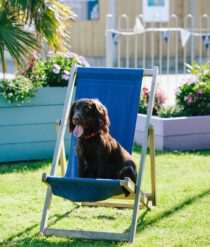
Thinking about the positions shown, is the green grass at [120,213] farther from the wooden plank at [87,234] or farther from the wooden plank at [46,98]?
the wooden plank at [46,98]

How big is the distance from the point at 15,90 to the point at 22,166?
0.83 meters

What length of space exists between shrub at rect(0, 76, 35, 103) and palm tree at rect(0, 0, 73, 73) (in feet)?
0.70

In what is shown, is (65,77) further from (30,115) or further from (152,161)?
(152,161)

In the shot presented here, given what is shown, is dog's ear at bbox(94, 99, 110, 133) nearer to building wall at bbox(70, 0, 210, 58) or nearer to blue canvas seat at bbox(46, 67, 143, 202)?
blue canvas seat at bbox(46, 67, 143, 202)

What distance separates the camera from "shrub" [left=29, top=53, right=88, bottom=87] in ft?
26.7

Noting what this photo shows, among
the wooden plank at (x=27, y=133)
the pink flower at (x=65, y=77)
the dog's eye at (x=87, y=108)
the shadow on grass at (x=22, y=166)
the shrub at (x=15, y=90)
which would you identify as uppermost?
the dog's eye at (x=87, y=108)

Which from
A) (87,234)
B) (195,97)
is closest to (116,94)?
(87,234)

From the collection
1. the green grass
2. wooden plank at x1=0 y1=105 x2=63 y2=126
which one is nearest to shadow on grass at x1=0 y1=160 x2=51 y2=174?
the green grass

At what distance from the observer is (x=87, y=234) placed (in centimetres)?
516

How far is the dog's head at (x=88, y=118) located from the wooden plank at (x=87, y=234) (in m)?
0.73

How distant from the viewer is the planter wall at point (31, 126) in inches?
312

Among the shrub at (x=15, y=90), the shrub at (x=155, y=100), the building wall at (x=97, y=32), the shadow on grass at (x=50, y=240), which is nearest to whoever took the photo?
the shadow on grass at (x=50, y=240)

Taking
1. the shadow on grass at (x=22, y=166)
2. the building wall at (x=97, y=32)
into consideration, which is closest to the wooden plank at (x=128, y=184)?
the shadow on grass at (x=22, y=166)

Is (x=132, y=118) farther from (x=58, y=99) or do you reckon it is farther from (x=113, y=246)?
(x=58, y=99)
